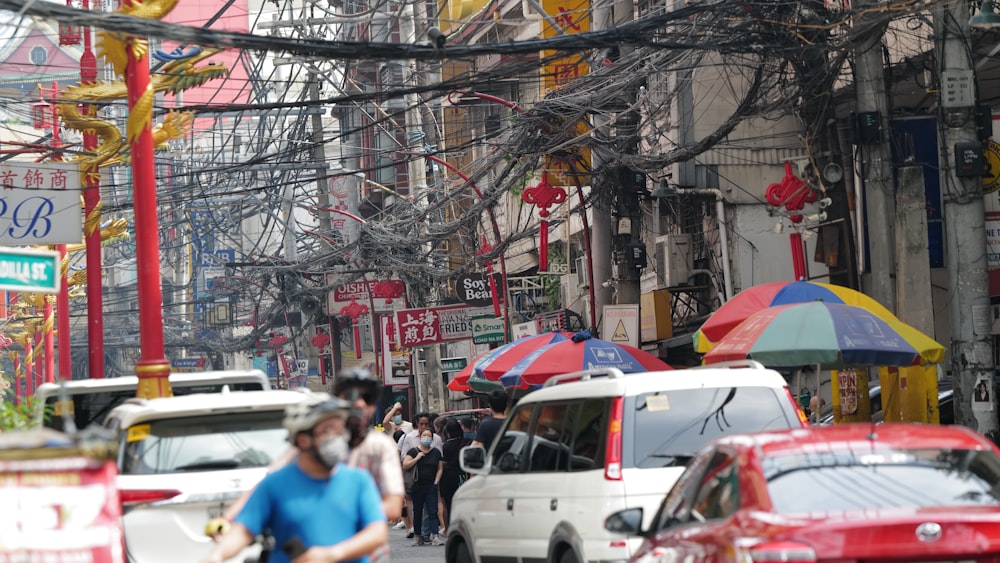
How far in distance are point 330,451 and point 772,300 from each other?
34.5 ft

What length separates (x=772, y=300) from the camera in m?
15.8

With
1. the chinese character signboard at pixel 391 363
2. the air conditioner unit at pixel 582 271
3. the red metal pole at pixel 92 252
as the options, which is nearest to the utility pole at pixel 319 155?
the chinese character signboard at pixel 391 363

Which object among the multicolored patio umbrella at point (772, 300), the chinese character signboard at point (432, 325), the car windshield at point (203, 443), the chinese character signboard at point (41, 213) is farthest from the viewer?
the chinese character signboard at point (432, 325)

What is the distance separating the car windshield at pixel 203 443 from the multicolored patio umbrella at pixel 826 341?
520cm

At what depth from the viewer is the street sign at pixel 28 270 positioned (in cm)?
1080

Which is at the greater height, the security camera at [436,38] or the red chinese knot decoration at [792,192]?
the security camera at [436,38]

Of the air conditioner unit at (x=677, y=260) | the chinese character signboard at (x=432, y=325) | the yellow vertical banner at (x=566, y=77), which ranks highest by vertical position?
the yellow vertical banner at (x=566, y=77)

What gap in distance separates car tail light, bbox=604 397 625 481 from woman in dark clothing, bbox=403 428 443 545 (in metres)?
10.9

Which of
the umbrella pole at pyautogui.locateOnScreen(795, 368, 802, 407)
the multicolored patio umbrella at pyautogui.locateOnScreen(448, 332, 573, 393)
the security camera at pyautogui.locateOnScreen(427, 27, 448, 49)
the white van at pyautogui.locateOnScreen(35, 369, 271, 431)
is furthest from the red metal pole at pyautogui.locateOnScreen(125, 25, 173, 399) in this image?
the umbrella pole at pyautogui.locateOnScreen(795, 368, 802, 407)

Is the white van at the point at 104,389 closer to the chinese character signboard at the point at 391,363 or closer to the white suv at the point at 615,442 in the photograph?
the white suv at the point at 615,442

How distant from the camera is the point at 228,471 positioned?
9141 mm

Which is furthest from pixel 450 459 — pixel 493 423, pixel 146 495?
pixel 146 495

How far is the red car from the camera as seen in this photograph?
19.6ft

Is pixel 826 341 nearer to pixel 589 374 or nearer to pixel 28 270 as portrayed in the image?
pixel 589 374
